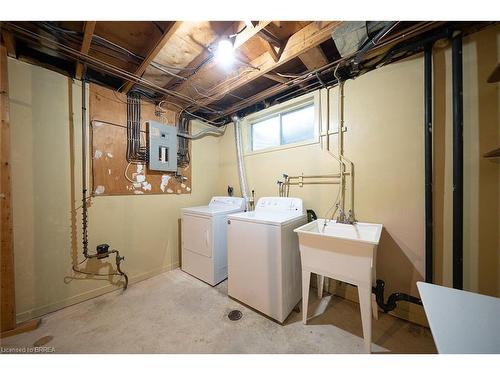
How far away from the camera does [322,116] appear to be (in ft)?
6.86

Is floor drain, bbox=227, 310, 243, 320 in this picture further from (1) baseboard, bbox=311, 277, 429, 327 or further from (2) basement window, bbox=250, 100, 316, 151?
(2) basement window, bbox=250, 100, 316, 151

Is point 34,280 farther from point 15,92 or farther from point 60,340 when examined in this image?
point 15,92

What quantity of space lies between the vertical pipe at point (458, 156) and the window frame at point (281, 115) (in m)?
1.08

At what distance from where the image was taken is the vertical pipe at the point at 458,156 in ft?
4.47

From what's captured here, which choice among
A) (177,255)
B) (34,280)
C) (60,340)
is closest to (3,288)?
(34,280)

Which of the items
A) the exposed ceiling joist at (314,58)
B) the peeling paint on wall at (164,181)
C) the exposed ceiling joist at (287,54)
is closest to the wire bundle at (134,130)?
the peeling paint on wall at (164,181)

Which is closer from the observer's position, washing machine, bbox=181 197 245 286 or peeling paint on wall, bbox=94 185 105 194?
peeling paint on wall, bbox=94 185 105 194

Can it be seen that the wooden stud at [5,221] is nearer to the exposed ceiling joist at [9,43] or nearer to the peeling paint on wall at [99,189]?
the exposed ceiling joist at [9,43]

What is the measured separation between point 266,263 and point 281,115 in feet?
6.55

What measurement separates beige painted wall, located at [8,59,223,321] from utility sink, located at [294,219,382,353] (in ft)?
7.22

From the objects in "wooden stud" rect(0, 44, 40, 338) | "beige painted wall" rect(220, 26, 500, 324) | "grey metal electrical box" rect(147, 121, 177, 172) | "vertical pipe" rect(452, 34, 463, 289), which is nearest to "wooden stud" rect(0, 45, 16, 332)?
"wooden stud" rect(0, 44, 40, 338)

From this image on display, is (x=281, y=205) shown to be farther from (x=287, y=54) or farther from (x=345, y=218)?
(x=287, y=54)

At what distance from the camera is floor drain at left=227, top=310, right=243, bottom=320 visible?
1673 millimetres

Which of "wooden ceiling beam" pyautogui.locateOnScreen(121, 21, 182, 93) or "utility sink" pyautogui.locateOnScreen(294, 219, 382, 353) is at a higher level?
"wooden ceiling beam" pyautogui.locateOnScreen(121, 21, 182, 93)
